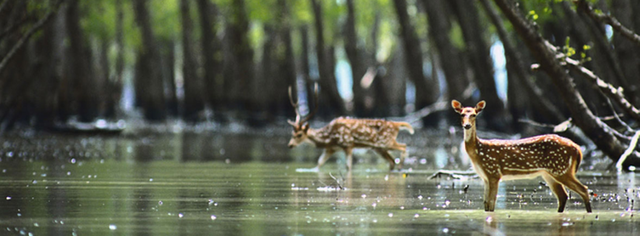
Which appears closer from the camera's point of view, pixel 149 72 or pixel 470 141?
pixel 470 141

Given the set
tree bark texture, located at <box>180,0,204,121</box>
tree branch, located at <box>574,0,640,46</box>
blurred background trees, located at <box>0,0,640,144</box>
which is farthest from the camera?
tree bark texture, located at <box>180,0,204,121</box>

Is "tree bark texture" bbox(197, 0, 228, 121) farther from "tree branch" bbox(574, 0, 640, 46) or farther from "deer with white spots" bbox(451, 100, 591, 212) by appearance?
"deer with white spots" bbox(451, 100, 591, 212)

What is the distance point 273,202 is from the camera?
34.6 ft

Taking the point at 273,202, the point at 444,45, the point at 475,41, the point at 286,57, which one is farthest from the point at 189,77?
the point at 273,202

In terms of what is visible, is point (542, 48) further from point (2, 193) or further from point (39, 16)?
point (39, 16)

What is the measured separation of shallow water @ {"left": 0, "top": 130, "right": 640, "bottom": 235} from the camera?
325 inches

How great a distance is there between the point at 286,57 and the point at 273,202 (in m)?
41.4

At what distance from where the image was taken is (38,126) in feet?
109

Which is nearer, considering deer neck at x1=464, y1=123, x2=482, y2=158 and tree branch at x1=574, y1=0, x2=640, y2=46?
deer neck at x1=464, y1=123, x2=482, y2=158

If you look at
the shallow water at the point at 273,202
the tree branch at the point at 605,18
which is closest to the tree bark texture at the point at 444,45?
the shallow water at the point at 273,202

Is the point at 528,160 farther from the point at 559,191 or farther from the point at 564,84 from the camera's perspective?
the point at 564,84

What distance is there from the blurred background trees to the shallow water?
11.6 ft

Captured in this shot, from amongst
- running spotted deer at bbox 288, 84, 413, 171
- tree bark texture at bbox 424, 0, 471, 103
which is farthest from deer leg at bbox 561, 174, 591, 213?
tree bark texture at bbox 424, 0, 471, 103

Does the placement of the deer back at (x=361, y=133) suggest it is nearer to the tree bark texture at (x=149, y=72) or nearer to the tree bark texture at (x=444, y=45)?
the tree bark texture at (x=444, y=45)
